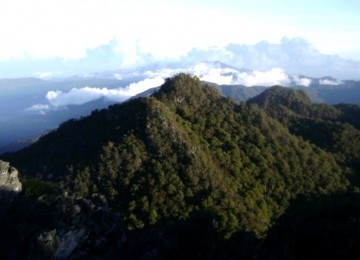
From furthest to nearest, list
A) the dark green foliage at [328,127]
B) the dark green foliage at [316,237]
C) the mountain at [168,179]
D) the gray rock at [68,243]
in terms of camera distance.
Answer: the dark green foliage at [328,127] → the mountain at [168,179] → the gray rock at [68,243] → the dark green foliage at [316,237]

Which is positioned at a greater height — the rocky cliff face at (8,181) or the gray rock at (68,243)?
the rocky cliff face at (8,181)

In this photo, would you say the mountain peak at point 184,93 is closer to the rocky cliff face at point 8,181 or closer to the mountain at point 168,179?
the mountain at point 168,179

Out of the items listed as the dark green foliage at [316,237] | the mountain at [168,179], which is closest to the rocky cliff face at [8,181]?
the mountain at [168,179]

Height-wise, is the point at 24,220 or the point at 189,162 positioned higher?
the point at 24,220

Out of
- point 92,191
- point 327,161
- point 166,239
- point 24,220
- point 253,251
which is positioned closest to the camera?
point 253,251

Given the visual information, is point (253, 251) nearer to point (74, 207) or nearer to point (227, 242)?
point (227, 242)

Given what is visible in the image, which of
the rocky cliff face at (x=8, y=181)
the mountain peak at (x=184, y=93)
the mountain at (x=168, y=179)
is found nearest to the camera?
the mountain at (x=168, y=179)

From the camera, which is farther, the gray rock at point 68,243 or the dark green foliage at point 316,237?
the gray rock at point 68,243

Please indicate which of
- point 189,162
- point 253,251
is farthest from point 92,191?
point 253,251
